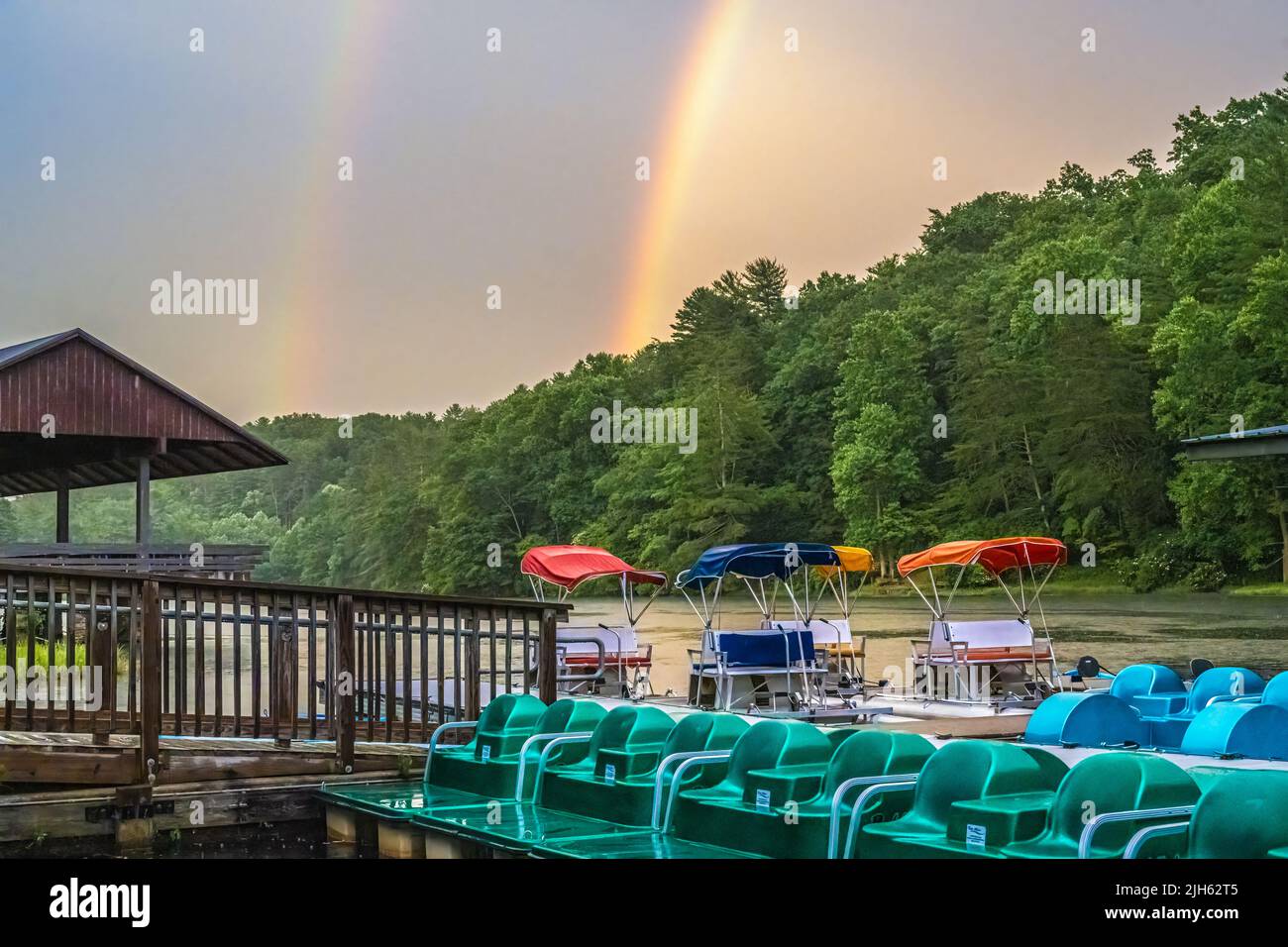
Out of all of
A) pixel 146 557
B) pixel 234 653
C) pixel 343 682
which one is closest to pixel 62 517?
pixel 146 557

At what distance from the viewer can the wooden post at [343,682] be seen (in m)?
11.5

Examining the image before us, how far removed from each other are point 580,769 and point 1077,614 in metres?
44.9

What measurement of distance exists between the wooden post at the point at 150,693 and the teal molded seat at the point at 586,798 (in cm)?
209

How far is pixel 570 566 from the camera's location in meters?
23.0

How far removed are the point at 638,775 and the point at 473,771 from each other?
1.91 meters

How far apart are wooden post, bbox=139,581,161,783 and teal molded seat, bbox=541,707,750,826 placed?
2895 millimetres

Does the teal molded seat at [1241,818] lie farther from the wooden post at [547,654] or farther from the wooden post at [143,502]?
the wooden post at [143,502]

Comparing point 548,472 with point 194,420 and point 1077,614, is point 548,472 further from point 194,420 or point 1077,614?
point 194,420

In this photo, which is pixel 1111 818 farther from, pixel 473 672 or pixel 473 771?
pixel 473 672

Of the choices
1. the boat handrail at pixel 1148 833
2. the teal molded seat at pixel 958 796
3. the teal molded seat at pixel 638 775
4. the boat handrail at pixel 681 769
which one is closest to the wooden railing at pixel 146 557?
the teal molded seat at pixel 638 775

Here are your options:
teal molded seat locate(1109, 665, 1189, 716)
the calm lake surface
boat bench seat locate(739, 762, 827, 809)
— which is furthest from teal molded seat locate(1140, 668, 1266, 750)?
the calm lake surface

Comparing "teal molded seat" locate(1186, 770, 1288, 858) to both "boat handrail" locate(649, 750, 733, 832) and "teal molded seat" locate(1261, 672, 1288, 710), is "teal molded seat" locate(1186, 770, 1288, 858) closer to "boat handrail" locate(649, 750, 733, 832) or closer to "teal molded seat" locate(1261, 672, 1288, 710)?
"boat handrail" locate(649, 750, 733, 832)

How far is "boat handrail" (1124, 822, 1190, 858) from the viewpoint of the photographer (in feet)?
20.7
